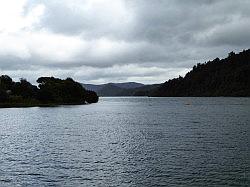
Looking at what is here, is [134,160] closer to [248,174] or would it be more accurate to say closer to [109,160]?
[109,160]

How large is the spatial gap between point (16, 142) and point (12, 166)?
87.5 feet

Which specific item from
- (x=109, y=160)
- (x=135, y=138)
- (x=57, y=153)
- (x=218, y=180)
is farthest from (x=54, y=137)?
(x=218, y=180)

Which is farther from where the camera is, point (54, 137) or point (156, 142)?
point (54, 137)

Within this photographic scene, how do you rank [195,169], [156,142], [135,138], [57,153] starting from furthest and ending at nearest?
[135,138] → [156,142] → [57,153] → [195,169]

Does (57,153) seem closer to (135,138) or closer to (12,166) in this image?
(12,166)

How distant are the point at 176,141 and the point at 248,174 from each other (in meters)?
30.2

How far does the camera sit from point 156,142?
75125 millimetres

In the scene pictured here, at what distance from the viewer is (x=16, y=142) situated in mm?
77938

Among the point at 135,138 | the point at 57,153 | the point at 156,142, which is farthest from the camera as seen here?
the point at 135,138

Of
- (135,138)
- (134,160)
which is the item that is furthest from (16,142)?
(134,160)

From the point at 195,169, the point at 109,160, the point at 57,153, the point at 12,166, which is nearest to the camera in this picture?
the point at 195,169

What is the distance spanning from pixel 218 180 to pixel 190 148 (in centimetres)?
2301

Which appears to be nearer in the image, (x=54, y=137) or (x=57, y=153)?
(x=57, y=153)

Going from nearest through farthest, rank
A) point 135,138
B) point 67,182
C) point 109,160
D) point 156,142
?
point 67,182 → point 109,160 → point 156,142 → point 135,138
